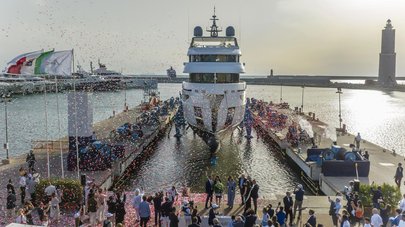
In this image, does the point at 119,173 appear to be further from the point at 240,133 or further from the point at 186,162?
the point at 240,133

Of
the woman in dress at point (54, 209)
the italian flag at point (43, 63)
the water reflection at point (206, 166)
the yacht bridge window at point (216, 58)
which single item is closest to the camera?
the woman in dress at point (54, 209)

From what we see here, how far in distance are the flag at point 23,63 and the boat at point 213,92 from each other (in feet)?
52.3

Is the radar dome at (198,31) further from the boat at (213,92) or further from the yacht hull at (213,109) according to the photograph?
the yacht hull at (213,109)

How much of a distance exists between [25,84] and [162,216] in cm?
14907

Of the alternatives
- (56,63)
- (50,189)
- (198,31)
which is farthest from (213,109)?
(50,189)

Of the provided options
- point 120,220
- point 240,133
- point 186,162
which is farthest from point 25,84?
point 120,220

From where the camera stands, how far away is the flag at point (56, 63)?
70.5 ft

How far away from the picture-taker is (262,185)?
27047 mm

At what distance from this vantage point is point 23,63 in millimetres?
21141

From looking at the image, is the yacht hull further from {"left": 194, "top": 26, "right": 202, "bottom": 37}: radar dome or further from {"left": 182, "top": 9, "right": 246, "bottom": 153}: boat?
{"left": 194, "top": 26, "right": 202, "bottom": 37}: radar dome

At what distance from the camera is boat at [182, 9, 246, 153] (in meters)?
34.6

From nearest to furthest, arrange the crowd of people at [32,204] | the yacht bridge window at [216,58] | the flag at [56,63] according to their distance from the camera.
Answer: the crowd of people at [32,204] < the flag at [56,63] < the yacht bridge window at [216,58]

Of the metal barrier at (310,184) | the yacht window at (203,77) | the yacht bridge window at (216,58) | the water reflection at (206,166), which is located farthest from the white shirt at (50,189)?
the yacht bridge window at (216,58)

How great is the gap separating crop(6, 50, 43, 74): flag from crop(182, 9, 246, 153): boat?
15937 mm
